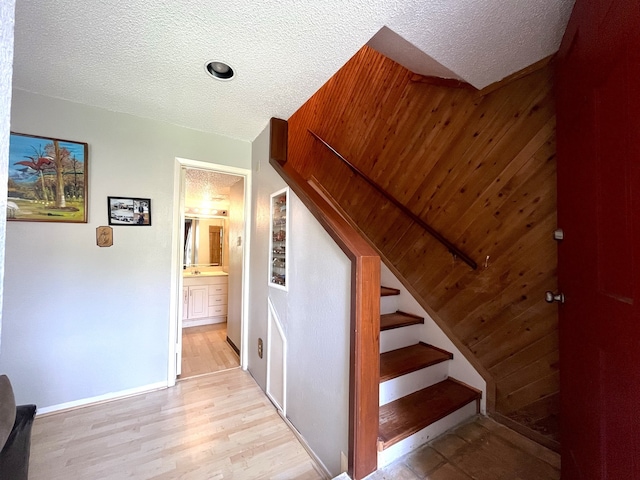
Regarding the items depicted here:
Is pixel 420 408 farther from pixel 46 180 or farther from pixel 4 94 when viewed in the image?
pixel 46 180

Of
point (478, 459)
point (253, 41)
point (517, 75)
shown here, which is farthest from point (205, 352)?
point (517, 75)

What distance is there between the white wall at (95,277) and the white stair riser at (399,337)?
6.07ft

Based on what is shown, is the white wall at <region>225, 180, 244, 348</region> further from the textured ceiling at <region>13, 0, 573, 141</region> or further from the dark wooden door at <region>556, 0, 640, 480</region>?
the dark wooden door at <region>556, 0, 640, 480</region>

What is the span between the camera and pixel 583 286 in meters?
0.95

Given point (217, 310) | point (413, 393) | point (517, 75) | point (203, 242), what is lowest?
point (217, 310)

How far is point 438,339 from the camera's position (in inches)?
75.0

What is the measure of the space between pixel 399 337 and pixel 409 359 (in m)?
0.21

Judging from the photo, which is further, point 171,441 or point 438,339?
point 438,339

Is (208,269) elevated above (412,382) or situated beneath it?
elevated above

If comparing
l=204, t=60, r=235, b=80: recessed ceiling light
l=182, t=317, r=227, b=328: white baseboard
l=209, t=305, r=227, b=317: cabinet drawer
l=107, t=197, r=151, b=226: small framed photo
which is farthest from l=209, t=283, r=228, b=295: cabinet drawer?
A: l=204, t=60, r=235, b=80: recessed ceiling light

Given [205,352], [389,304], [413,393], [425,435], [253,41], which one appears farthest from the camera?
[205,352]

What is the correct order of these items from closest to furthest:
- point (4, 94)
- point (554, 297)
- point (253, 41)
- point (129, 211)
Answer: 1. point (4, 94)
2. point (554, 297)
3. point (253, 41)
4. point (129, 211)

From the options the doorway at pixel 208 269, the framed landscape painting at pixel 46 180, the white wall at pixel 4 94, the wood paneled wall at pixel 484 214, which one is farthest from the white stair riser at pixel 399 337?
the framed landscape painting at pixel 46 180

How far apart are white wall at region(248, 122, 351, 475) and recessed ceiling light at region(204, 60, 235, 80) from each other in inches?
28.4
